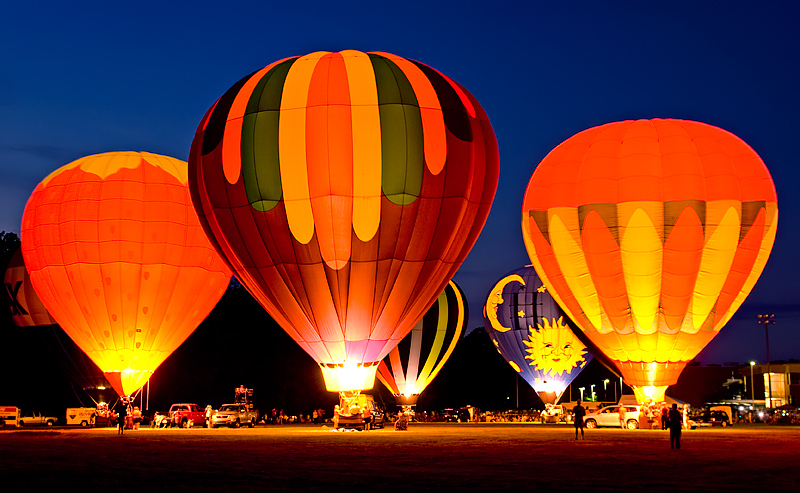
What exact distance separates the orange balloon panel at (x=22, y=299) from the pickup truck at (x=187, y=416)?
300 inches

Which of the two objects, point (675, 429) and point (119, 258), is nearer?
point (675, 429)

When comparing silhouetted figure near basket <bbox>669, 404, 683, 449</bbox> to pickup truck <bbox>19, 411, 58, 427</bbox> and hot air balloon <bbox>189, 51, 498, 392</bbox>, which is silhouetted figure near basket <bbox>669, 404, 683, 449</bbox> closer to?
hot air balloon <bbox>189, 51, 498, 392</bbox>

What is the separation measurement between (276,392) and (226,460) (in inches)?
1499

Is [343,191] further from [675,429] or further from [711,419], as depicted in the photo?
[711,419]

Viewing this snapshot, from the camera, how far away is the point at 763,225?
84.9 feet

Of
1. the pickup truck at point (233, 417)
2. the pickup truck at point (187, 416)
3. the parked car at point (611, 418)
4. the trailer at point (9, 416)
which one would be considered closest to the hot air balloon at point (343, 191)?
the pickup truck at point (233, 417)

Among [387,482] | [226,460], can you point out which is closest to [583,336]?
[226,460]

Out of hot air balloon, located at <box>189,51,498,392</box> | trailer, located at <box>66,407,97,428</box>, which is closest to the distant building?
trailer, located at <box>66,407,97,428</box>

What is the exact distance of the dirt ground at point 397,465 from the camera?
1105 cm

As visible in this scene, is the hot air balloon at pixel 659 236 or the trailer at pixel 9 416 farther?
the trailer at pixel 9 416

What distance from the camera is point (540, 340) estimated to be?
131 ft

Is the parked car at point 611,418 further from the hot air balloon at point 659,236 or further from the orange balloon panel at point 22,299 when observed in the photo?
the orange balloon panel at point 22,299

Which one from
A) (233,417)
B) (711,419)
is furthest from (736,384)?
(233,417)

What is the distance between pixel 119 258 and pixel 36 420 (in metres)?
13.4
